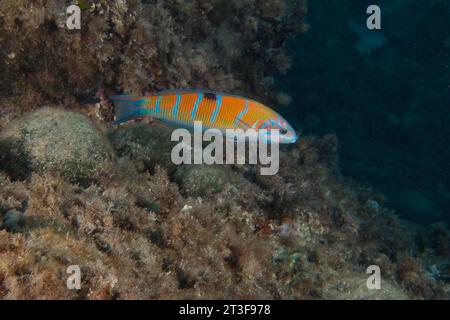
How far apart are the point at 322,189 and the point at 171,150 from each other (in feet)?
9.12

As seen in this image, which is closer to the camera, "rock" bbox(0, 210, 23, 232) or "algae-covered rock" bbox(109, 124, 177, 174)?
"rock" bbox(0, 210, 23, 232)

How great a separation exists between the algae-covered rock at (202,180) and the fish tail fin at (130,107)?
101 centimetres

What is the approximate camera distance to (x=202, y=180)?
412cm

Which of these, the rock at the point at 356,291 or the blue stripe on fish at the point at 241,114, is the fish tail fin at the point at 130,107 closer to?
the blue stripe on fish at the point at 241,114

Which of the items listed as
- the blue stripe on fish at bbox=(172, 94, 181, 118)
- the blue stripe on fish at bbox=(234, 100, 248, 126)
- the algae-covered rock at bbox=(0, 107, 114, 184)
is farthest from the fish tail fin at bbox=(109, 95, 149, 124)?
the blue stripe on fish at bbox=(234, 100, 248, 126)

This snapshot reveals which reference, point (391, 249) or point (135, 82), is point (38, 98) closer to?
point (135, 82)

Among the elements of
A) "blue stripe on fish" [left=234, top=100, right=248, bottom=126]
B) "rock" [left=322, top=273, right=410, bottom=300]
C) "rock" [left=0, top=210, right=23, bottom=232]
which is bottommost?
"rock" [left=322, top=273, right=410, bottom=300]

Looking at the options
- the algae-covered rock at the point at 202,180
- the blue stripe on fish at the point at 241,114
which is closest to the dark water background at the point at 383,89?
the algae-covered rock at the point at 202,180

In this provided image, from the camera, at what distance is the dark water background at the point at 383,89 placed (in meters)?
16.3

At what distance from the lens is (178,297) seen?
2447 mm

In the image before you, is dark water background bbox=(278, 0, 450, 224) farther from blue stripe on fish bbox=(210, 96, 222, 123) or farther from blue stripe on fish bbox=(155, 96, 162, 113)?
blue stripe on fish bbox=(155, 96, 162, 113)

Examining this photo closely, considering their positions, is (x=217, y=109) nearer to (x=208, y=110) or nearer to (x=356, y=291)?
(x=208, y=110)

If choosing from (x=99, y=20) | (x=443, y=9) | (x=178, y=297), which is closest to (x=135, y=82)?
(x=99, y=20)

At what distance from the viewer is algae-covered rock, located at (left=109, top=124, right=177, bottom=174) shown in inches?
167
